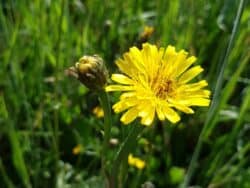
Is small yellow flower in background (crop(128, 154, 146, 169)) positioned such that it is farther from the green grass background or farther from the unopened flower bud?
the unopened flower bud

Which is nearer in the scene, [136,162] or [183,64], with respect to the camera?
[183,64]

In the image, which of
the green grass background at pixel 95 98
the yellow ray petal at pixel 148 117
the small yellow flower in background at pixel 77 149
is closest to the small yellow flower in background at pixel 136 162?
the green grass background at pixel 95 98

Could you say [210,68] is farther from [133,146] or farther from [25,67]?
[133,146]

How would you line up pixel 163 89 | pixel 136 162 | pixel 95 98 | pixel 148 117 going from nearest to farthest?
1. pixel 148 117
2. pixel 163 89
3. pixel 136 162
4. pixel 95 98

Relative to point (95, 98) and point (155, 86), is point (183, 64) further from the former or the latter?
point (95, 98)

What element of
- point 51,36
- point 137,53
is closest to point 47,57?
point 51,36

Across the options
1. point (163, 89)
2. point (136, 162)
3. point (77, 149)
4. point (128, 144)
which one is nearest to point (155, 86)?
point (163, 89)
